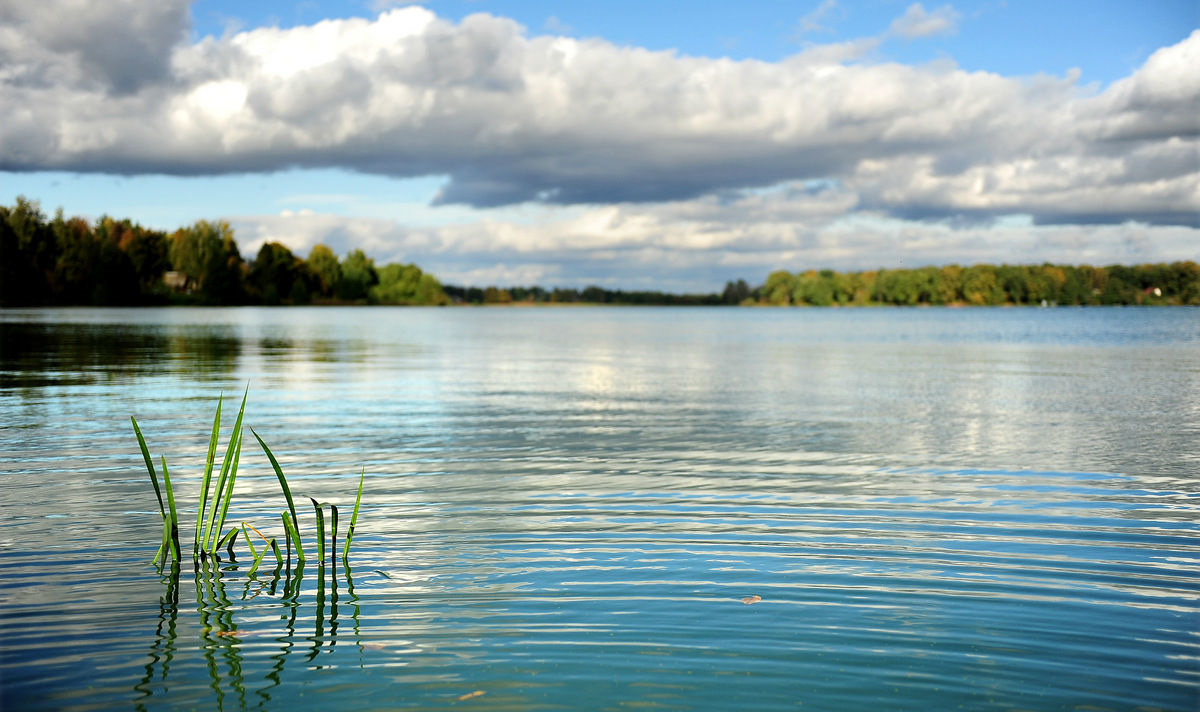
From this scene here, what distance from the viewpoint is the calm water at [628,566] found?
7.08m

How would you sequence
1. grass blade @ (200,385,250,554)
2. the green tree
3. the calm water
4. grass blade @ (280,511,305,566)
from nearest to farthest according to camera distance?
the calm water → grass blade @ (200,385,250,554) → grass blade @ (280,511,305,566) → the green tree

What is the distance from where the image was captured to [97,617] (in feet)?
27.7

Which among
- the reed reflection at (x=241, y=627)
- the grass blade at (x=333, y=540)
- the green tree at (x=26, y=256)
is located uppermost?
the green tree at (x=26, y=256)

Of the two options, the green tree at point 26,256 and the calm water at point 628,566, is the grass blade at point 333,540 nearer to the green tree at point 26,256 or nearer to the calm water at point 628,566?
the calm water at point 628,566

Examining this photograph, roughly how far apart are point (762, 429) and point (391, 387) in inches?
608

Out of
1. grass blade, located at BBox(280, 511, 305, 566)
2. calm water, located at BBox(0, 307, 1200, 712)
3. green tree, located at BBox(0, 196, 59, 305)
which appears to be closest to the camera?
calm water, located at BBox(0, 307, 1200, 712)

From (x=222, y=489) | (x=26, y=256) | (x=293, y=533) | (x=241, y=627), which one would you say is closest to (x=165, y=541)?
(x=222, y=489)

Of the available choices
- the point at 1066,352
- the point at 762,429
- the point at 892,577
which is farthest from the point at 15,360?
the point at 1066,352

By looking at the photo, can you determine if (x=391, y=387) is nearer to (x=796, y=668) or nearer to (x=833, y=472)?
(x=833, y=472)

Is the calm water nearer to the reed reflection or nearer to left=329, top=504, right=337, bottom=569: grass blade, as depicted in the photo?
the reed reflection

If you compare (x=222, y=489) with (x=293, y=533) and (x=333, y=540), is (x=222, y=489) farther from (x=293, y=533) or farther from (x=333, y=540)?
(x=333, y=540)

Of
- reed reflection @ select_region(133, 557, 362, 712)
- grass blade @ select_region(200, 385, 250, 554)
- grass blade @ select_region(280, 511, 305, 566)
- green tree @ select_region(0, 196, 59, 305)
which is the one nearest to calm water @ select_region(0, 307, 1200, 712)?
reed reflection @ select_region(133, 557, 362, 712)

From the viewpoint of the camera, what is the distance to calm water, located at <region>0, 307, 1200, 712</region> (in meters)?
7.08

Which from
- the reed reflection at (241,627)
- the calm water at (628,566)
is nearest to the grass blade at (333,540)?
the reed reflection at (241,627)
